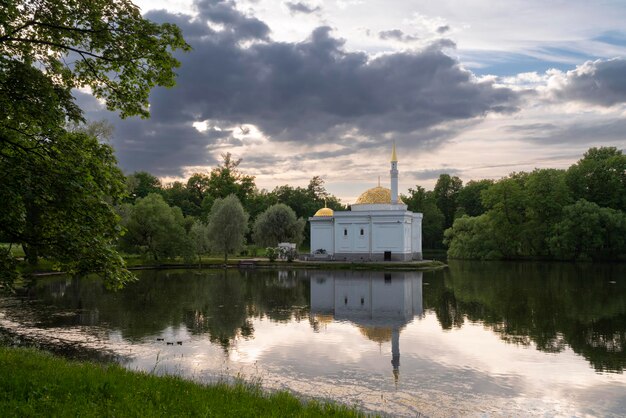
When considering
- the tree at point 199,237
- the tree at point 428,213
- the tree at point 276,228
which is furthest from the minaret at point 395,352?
the tree at point 428,213

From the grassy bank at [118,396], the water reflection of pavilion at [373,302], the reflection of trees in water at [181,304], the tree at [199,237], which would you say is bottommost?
the water reflection of pavilion at [373,302]

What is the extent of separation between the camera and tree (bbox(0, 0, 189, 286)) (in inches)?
361

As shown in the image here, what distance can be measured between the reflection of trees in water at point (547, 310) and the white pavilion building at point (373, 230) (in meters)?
19.0

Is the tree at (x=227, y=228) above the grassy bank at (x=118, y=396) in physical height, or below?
above

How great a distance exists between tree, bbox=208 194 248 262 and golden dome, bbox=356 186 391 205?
14.8 m

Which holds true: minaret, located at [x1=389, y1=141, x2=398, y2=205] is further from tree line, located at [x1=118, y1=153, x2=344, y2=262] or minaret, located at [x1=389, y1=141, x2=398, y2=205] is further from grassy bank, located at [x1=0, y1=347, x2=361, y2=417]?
grassy bank, located at [x1=0, y1=347, x2=361, y2=417]

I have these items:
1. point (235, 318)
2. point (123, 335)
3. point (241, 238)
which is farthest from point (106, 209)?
point (241, 238)

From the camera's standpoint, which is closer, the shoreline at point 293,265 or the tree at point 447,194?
the shoreline at point 293,265

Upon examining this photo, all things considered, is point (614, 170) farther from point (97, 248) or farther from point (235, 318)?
point (97, 248)

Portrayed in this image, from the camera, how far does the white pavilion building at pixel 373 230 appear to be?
59.5 metres

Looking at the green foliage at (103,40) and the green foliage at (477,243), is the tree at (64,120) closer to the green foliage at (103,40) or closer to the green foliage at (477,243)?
the green foliage at (103,40)

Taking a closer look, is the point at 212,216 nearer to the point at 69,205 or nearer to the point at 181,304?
the point at 181,304

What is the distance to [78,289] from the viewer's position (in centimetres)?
3161

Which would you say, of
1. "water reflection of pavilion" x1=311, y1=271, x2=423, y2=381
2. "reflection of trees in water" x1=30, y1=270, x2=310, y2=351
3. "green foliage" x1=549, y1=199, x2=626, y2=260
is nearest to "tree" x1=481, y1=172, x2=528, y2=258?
"green foliage" x1=549, y1=199, x2=626, y2=260
